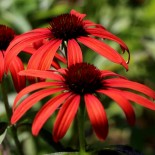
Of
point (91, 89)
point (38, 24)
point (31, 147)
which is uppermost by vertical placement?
point (38, 24)

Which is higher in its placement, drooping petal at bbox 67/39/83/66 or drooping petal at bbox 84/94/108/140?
drooping petal at bbox 67/39/83/66

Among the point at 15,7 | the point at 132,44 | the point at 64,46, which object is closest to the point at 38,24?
the point at 15,7

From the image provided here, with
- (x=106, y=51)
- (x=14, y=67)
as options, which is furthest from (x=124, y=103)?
(x=14, y=67)

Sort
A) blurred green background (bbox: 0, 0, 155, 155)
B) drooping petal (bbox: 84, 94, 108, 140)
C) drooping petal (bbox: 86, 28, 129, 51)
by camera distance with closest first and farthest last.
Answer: drooping petal (bbox: 84, 94, 108, 140), drooping petal (bbox: 86, 28, 129, 51), blurred green background (bbox: 0, 0, 155, 155)

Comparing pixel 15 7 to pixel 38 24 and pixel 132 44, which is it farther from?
pixel 132 44

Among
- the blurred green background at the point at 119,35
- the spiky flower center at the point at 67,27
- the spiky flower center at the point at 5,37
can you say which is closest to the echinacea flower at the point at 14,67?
the spiky flower center at the point at 5,37

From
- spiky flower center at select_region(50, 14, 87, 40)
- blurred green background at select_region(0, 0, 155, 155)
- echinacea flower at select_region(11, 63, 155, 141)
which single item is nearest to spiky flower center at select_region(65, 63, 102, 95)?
echinacea flower at select_region(11, 63, 155, 141)

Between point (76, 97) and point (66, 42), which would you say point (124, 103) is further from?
point (66, 42)

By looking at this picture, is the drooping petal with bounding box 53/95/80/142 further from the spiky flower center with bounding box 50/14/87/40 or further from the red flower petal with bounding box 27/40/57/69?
the spiky flower center with bounding box 50/14/87/40

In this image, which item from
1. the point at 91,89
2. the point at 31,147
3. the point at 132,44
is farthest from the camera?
the point at 132,44
